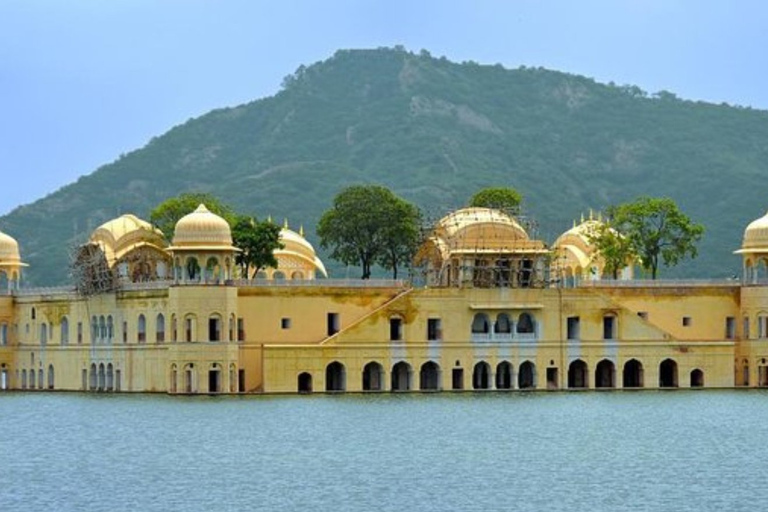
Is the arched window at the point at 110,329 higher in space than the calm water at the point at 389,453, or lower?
higher

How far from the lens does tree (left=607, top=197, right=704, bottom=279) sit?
107 meters

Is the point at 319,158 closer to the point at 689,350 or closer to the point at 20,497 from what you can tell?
the point at 689,350

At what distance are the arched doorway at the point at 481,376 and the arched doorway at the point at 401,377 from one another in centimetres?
265

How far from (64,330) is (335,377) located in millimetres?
14611

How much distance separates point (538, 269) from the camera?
97562 mm

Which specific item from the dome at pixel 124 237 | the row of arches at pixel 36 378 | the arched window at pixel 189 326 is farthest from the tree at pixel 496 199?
the arched window at pixel 189 326

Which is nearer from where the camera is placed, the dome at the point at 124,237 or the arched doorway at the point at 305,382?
the arched doorway at the point at 305,382

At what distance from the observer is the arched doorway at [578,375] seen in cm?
9581

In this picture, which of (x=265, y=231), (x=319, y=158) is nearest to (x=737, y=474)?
(x=265, y=231)

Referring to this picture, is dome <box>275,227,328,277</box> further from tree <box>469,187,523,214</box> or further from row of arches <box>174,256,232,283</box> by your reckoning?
row of arches <box>174,256,232,283</box>

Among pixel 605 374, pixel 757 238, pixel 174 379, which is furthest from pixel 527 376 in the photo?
pixel 174 379

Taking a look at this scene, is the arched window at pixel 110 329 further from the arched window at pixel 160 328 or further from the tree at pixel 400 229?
the tree at pixel 400 229

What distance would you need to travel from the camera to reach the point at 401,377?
9506cm

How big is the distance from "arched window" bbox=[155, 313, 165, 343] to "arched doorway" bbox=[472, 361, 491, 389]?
12535 mm
